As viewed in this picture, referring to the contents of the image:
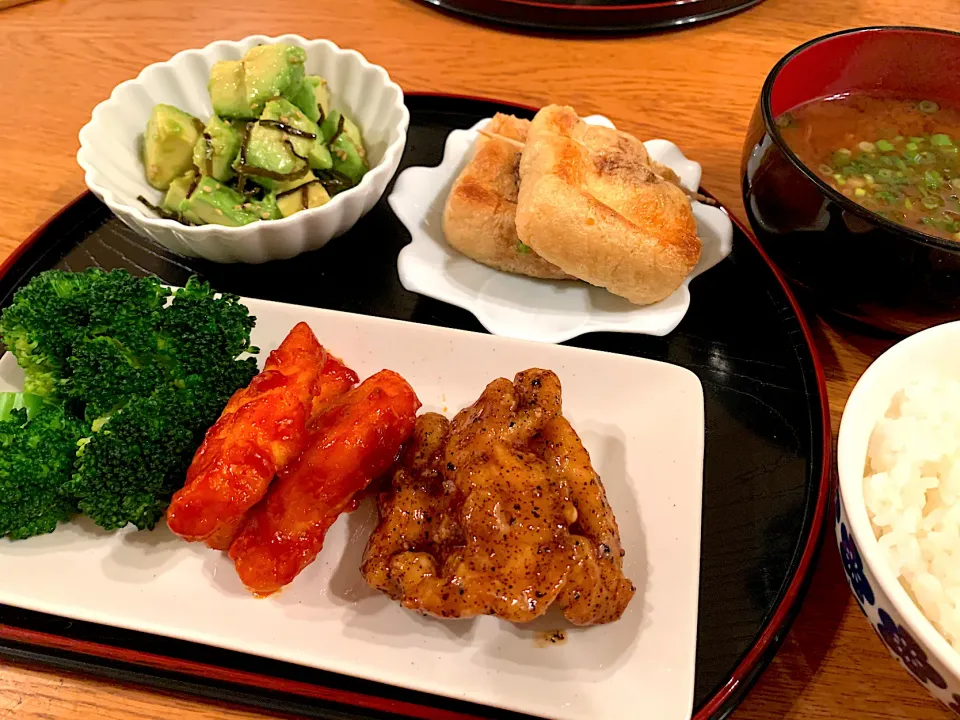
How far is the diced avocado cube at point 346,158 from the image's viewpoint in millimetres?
2311

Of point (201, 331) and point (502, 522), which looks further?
point (201, 331)

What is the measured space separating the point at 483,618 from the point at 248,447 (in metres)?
0.67

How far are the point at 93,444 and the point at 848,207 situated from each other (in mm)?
1932

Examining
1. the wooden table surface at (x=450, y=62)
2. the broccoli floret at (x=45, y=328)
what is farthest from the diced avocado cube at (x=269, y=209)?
the wooden table surface at (x=450, y=62)

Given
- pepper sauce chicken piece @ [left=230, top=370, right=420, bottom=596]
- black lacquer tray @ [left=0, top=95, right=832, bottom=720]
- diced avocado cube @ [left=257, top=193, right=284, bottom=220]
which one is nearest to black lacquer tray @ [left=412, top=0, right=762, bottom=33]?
black lacquer tray @ [left=0, top=95, right=832, bottom=720]

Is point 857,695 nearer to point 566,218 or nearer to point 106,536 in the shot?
point 566,218

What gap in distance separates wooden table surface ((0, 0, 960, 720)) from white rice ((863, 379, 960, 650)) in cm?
52

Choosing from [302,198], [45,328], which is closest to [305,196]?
[302,198]

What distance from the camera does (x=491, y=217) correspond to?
2154 mm

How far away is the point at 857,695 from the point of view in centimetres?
152

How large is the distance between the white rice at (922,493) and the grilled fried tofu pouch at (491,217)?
104 centimetres

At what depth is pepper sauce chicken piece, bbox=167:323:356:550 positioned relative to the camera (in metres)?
1.51

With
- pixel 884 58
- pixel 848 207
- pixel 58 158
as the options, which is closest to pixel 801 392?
pixel 848 207

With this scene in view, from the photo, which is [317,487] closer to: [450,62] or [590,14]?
[450,62]
